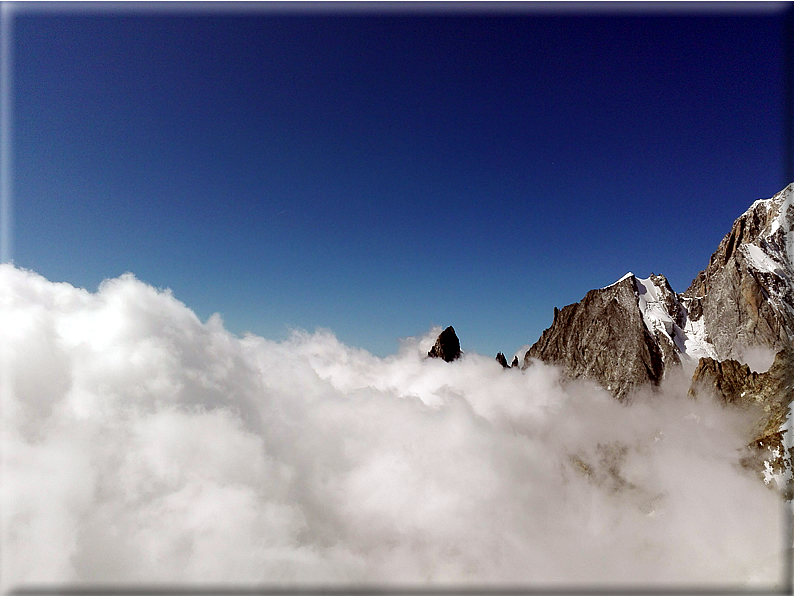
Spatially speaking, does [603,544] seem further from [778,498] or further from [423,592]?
[423,592]

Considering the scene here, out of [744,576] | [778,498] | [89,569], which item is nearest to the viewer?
[744,576]

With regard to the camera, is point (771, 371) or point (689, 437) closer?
point (771, 371)

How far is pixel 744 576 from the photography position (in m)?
74.4

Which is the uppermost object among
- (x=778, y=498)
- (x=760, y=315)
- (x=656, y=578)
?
(x=760, y=315)

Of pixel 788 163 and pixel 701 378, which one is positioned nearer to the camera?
pixel 788 163

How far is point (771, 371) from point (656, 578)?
9627cm

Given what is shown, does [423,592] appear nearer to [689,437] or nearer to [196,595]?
[196,595]

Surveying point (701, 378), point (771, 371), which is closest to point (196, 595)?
point (771, 371)

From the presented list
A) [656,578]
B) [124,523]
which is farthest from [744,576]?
[124,523]

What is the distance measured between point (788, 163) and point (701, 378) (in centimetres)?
20551

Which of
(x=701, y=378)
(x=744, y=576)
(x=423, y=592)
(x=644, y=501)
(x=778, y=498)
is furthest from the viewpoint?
(x=644, y=501)

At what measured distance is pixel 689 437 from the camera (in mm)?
186625

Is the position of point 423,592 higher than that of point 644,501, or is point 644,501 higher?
point 423,592

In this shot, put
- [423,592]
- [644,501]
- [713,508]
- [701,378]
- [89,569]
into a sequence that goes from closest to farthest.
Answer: [423,592]
[713,508]
[89,569]
[701,378]
[644,501]
